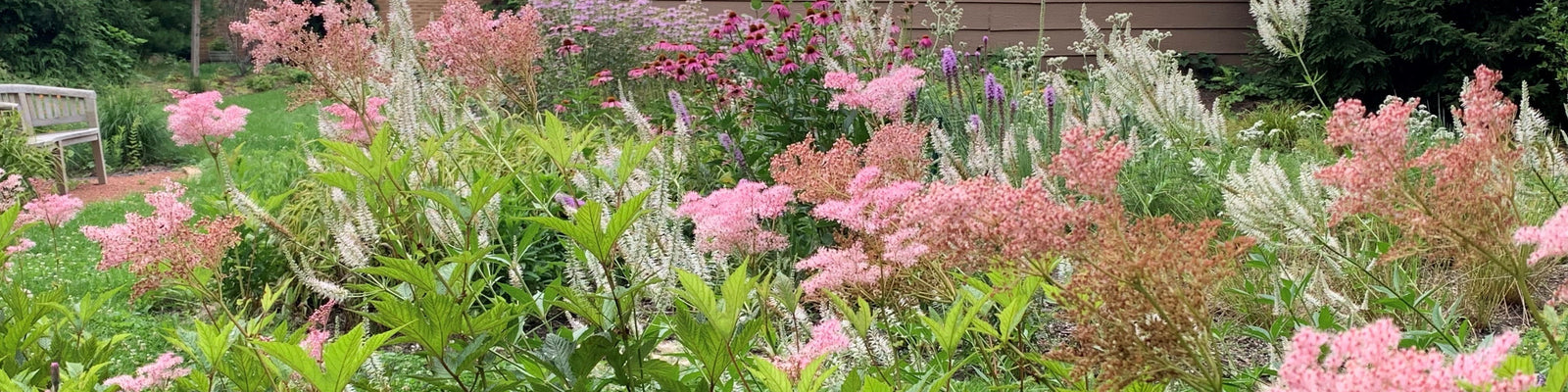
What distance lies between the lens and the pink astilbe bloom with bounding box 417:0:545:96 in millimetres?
3523

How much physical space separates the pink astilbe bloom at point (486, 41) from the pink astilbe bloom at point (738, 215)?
1762 mm

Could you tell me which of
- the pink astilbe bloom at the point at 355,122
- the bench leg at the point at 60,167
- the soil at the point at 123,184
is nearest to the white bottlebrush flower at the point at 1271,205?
the pink astilbe bloom at the point at 355,122

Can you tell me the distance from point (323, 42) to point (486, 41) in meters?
0.49

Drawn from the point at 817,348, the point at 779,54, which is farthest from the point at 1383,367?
the point at 779,54

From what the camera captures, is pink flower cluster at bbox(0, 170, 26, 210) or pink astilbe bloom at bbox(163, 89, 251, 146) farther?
pink astilbe bloom at bbox(163, 89, 251, 146)

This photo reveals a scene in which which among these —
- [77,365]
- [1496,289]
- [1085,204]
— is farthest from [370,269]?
[1496,289]

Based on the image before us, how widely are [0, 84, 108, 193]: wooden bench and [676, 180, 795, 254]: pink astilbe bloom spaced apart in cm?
729

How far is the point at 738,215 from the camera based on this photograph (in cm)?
177

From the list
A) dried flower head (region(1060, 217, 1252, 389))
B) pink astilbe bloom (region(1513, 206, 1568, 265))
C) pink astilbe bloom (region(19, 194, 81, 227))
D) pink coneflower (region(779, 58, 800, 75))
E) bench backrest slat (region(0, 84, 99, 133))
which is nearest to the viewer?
pink astilbe bloom (region(1513, 206, 1568, 265))

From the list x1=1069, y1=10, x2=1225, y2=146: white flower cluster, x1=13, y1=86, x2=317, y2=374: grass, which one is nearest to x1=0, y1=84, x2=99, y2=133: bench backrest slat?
x1=13, y1=86, x2=317, y2=374: grass

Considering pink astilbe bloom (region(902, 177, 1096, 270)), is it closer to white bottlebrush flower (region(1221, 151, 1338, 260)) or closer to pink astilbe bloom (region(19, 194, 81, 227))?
white bottlebrush flower (region(1221, 151, 1338, 260))

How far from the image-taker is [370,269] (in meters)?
1.35

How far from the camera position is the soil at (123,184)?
25.8ft

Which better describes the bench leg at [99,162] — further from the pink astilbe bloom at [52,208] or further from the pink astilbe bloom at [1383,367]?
the pink astilbe bloom at [1383,367]
